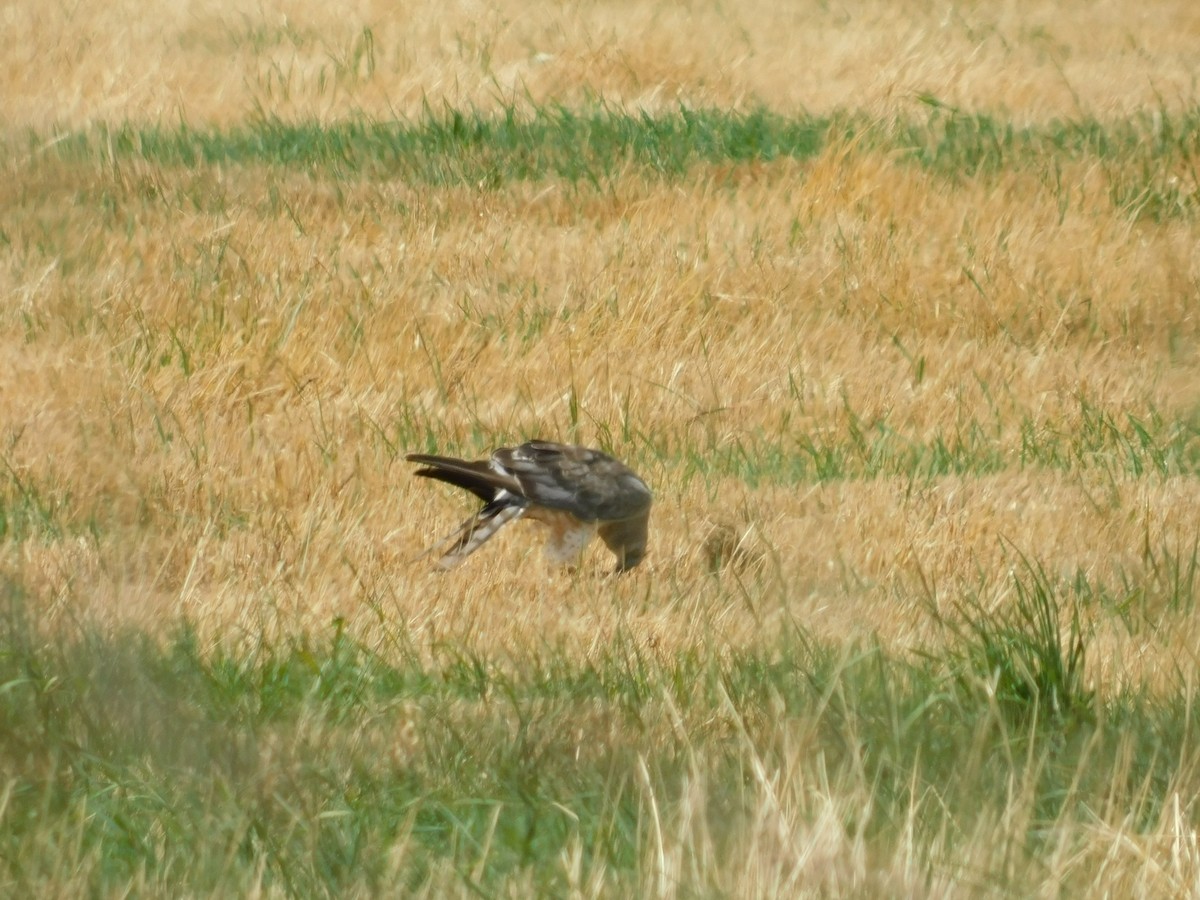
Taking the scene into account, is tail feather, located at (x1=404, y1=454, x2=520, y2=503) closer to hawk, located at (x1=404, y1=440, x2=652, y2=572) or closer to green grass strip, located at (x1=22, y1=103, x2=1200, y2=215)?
hawk, located at (x1=404, y1=440, x2=652, y2=572)

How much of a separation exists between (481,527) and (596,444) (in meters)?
1.25

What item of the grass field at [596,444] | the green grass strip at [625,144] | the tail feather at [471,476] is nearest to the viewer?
the grass field at [596,444]

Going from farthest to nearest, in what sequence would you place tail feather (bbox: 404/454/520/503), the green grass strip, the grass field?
the green grass strip < tail feather (bbox: 404/454/520/503) < the grass field

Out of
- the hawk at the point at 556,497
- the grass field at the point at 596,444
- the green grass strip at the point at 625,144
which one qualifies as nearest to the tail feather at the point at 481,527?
the hawk at the point at 556,497

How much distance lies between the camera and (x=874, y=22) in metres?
13.0

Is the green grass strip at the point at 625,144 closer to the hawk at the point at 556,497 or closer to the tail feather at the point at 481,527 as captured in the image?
the hawk at the point at 556,497

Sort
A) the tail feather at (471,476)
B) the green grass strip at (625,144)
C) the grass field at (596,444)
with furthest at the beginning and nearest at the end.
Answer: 1. the green grass strip at (625,144)
2. the tail feather at (471,476)
3. the grass field at (596,444)

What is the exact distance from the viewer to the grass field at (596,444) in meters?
2.81

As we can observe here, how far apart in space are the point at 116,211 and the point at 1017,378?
3894 millimetres

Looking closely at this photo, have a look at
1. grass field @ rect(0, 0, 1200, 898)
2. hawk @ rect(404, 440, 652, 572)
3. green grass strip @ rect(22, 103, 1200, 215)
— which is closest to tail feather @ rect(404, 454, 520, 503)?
hawk @ rect(404, 440, 652, 572)

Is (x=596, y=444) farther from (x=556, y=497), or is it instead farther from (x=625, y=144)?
(x=625, y=144)

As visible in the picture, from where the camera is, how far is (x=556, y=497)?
15.9 ft

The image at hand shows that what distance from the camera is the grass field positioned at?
2811mm

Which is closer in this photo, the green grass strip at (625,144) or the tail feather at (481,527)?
the tail feather at (481,527)
